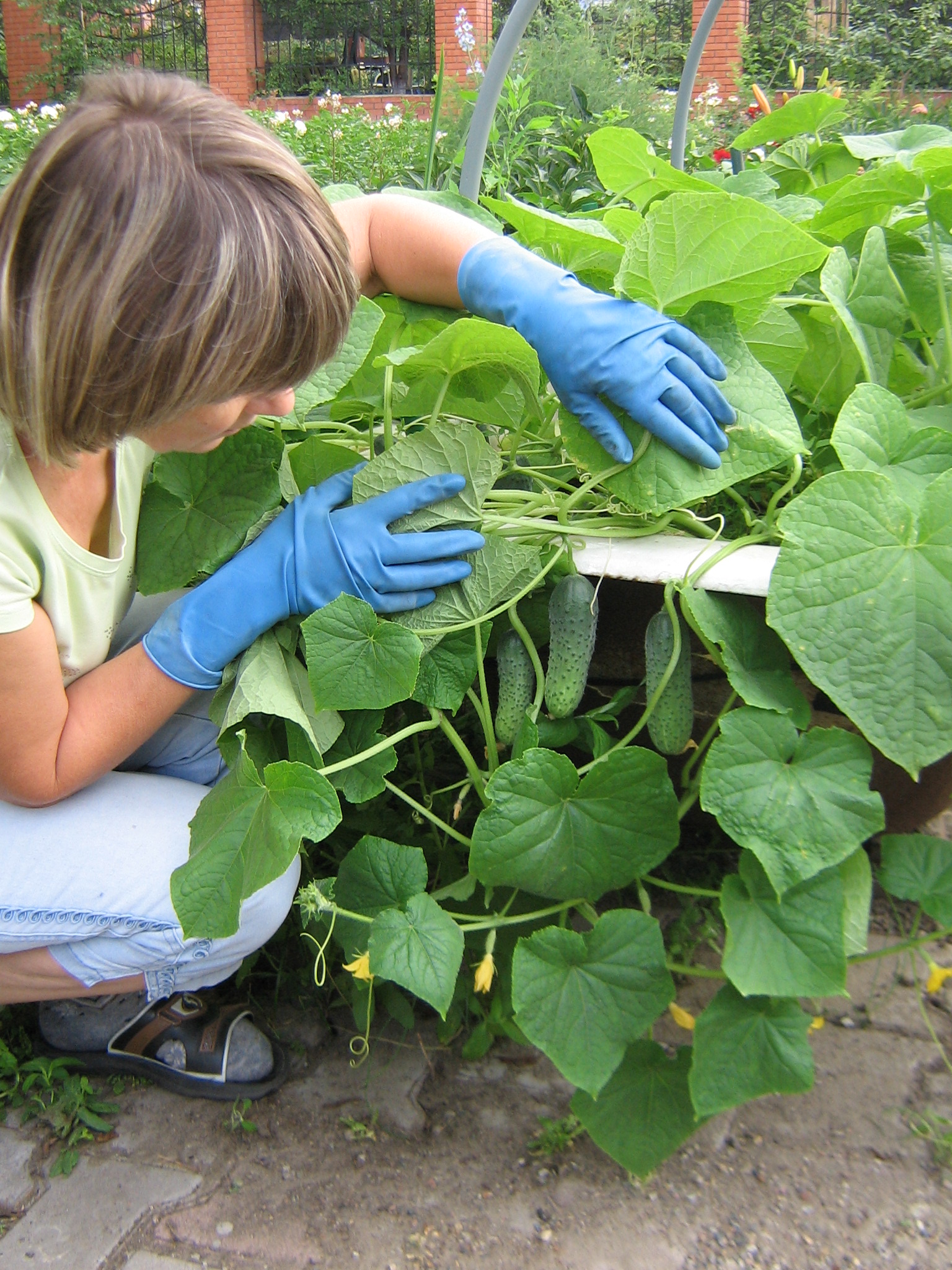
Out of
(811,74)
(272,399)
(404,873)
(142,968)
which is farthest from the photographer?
(811,74)

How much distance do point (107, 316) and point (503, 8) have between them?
21.6 metres

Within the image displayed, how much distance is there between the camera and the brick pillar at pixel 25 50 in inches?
720

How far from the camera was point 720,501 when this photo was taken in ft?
4.44

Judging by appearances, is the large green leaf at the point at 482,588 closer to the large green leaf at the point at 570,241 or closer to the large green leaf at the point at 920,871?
the large green leaf at the point at 570,241

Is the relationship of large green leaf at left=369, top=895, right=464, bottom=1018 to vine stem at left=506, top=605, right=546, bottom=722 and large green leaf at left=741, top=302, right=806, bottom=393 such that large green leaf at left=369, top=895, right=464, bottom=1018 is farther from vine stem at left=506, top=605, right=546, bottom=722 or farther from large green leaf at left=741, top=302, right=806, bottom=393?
large green leaf at left=741, top=302, right=806, bottom=393

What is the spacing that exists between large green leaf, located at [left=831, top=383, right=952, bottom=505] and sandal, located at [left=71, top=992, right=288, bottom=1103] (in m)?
1.12

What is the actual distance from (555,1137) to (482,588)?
2.22 ft

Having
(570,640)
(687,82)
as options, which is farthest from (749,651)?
(687,82)

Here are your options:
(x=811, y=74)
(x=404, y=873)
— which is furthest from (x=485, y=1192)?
(x=811, y=74)

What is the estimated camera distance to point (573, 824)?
1124 mm

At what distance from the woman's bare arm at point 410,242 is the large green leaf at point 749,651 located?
23.0 inches

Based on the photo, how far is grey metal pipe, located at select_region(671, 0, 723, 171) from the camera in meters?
2.11

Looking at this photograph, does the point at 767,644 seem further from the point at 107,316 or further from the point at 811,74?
the point at 811,74

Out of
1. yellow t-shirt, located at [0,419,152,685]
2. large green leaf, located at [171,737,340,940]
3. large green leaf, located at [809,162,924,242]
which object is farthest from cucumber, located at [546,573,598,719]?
large green leaf, located at [809,162,924,242]
